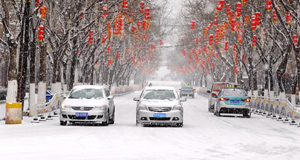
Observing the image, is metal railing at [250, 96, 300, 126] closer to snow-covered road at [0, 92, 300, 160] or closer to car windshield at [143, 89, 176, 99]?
car windshield at [143, 89, 176, 99]

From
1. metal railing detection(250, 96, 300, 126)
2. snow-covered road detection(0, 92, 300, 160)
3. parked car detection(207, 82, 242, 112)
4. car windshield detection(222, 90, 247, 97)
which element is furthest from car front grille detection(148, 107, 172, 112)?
parked car detection(207, 82, 242, 112)

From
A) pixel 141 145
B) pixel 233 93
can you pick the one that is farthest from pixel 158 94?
pixel 233 93

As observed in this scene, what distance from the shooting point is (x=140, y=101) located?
19922mm

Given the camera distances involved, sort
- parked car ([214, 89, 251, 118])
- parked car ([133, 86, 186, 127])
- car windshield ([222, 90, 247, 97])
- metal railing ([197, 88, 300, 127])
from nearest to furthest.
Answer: parked car ([133, 86, 186, 127]) → metal railing ([197, 88, 300, 127]) → parked car ([214, 89, 251, 118]) → car windshield ([222, 90, 247, 97])

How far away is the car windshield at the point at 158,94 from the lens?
814 inches

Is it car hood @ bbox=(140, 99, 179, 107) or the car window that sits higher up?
the car window

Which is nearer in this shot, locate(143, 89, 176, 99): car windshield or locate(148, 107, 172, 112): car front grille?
locate(148, 107, 172, 112): car front grille

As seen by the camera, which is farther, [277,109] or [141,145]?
[277,109]

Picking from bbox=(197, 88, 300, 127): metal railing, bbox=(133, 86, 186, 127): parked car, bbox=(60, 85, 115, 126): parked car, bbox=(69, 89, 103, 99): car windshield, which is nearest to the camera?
bbox=(133, 86, 186, 127): parked car

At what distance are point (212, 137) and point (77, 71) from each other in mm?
31845

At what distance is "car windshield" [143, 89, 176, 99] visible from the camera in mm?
20688

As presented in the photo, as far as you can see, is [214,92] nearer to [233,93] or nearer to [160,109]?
[233,93]

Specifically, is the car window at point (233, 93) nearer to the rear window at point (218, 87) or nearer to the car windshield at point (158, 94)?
the rear window at point (218, 87)

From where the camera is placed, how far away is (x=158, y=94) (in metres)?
20.9
